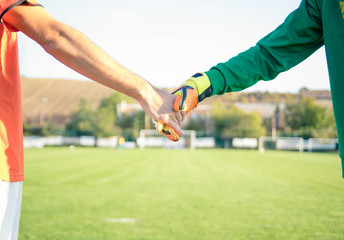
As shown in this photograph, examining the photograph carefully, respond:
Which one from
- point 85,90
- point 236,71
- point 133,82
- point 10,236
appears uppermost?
point 85,90

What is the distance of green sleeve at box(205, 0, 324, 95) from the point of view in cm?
183

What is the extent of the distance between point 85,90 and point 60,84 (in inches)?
472

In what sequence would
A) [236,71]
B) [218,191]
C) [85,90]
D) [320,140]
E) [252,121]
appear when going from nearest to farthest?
[236,71] < [218,191] < [320,140] < [252,121] < [85,90]

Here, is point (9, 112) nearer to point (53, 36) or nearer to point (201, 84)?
point (53, 36)

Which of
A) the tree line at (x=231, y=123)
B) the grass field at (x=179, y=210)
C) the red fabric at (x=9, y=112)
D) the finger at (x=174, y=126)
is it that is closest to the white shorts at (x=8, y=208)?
the red fabric at (x=9, y=112)

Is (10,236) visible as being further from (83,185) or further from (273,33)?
(83,185)

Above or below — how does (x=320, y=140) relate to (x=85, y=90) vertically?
below

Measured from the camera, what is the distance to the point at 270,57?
1.93 metres

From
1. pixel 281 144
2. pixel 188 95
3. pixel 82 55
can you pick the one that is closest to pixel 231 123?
pixel 281 144

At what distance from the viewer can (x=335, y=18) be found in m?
1.50

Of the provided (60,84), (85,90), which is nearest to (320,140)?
(85,90)

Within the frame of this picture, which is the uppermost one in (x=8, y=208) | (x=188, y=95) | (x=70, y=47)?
(x=70, y=47)

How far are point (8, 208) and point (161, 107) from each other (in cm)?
76

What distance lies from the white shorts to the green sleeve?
106cm
